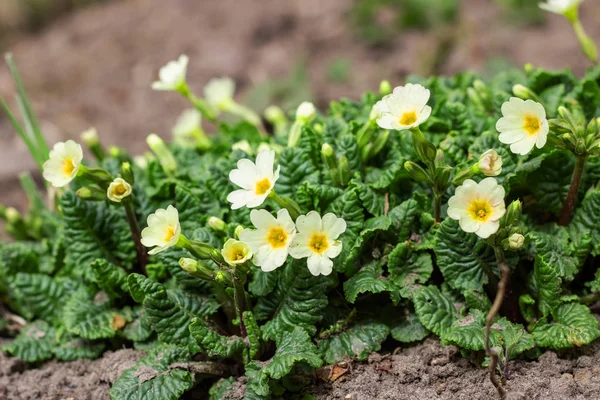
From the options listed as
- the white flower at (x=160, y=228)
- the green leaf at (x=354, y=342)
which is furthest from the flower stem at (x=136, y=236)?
the green leaf at (x=354, y=342)

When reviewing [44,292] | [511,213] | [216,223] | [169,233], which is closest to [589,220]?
[511,213]

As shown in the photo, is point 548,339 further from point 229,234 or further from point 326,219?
point 229,234

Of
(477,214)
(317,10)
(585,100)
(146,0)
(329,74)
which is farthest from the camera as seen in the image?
(146,0)

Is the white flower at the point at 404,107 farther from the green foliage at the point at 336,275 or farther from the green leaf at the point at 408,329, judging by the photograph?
the green leaf at the point at 408,329

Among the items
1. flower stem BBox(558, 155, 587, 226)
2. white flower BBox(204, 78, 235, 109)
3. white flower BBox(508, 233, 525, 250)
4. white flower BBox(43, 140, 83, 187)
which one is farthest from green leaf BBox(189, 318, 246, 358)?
white flower BBox(204, 78, 235, 109)

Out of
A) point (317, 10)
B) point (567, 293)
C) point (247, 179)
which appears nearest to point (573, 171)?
point (567, 293)

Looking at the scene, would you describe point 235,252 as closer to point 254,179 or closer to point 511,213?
point 254,179

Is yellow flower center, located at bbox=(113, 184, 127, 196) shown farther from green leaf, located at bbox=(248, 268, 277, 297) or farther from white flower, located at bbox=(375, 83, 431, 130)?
white flower, located at bbox=(375, 83, 431, 130)
